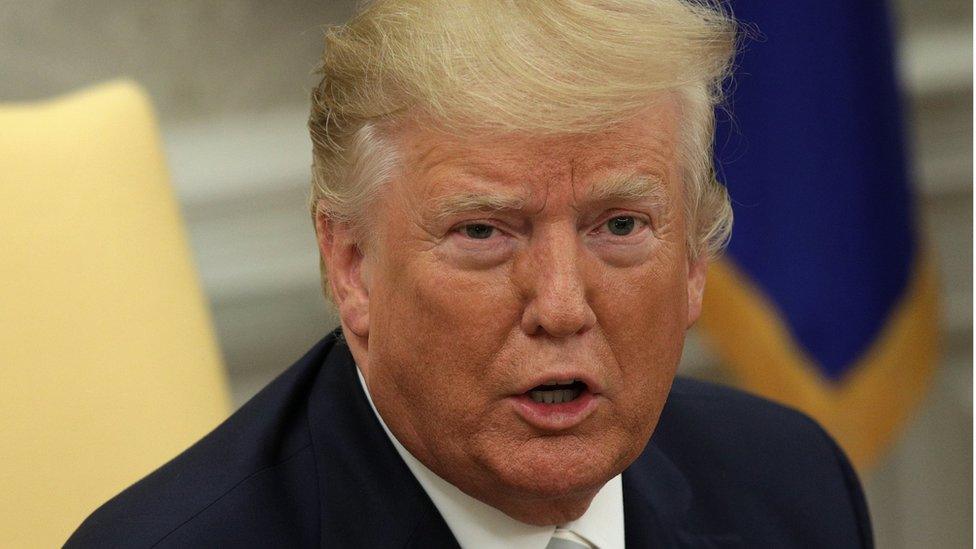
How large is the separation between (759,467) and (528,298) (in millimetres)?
619

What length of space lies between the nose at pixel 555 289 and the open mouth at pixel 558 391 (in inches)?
2.2

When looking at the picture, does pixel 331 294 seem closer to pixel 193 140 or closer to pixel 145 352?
pixel 145 352

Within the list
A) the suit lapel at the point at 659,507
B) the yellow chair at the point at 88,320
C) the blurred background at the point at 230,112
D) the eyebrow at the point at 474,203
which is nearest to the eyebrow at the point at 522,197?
the eyebrow at the point at 474,203

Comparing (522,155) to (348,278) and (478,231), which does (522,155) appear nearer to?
(478,231)

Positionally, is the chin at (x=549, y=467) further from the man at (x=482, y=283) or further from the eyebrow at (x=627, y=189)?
the eyebrow at (x=627, y=189)

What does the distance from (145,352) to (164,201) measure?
0.23 m

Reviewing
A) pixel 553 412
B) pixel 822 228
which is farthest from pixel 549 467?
pixel 822 228

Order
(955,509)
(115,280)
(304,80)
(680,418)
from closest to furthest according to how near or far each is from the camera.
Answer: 1. (680,418)
2. (115,280)
3. (304,80)
4. (955,509)

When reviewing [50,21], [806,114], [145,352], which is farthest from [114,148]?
[806,114]

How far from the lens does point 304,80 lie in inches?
110

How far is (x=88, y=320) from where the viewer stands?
1868mm

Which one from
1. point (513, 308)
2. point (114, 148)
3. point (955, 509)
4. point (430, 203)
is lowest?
point (955, 509)

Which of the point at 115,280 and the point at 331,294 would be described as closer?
the point at 331,294

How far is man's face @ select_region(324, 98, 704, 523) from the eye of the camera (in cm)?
127
